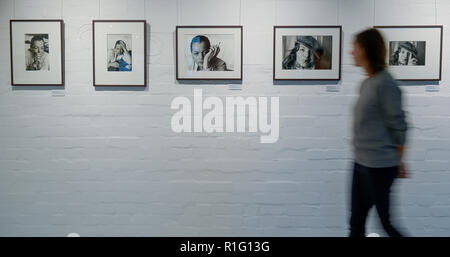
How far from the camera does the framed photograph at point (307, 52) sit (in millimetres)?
2877

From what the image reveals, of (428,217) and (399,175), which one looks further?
(428,217)

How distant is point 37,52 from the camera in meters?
2.93

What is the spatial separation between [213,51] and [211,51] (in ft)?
0.05

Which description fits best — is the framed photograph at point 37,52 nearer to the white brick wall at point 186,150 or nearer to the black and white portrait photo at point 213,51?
the white brick wall at point 186,150

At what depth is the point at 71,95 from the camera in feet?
9.75

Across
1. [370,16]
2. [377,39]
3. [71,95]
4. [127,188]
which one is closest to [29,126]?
[71,95]

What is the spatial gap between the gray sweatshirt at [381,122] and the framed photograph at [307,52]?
35.6 inches

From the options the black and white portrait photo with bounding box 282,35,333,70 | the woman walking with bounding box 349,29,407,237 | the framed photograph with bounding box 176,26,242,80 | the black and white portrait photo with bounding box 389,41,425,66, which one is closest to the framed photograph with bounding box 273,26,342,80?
the black and white portrait photo with bounding box 282,35,333,70

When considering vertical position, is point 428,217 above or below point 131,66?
below

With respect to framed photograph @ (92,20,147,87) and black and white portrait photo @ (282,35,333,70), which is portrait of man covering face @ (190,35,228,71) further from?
black and white portrait photo @ (282,35,333,70)

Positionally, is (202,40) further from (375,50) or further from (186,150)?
(375,50)

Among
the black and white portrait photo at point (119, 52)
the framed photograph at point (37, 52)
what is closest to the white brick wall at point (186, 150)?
the framed photograph at point (37, 52)

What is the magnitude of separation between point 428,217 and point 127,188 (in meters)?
2.34

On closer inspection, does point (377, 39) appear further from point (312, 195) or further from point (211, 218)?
point (211, 218)
